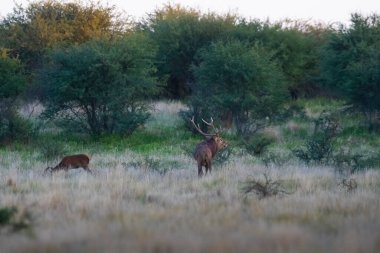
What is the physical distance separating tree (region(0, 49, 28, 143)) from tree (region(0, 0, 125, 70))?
7.96 meters

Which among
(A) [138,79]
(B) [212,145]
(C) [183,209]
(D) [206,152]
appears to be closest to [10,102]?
(A) [138,79]

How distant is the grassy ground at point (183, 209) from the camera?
726 cm

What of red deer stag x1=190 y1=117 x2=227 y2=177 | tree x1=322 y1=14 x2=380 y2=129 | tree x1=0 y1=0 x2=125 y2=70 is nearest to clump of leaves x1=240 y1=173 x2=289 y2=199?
red deer stag x1=190 y1=117 x2=227 y2=177

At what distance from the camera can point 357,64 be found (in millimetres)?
28828

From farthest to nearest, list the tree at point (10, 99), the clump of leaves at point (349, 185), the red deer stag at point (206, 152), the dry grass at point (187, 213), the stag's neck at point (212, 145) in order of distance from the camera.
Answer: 1. the tree at point (10, 99)
2. the stag's neck at point (212, 145)
3. the red deer stag at point (206, 152)
4. the clump of leaves at point (349, 185)
5. the dry grass at point (187, 213)

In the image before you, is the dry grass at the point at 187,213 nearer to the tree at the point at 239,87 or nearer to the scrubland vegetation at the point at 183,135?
the scrubland vegetation at the point at 183,135

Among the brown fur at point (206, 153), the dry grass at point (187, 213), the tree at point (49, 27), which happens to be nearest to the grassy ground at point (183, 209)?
the dry grass at point (187, 213)

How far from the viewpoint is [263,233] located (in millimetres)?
7742

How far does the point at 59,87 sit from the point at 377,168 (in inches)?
508

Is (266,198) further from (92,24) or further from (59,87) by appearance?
(92,24)

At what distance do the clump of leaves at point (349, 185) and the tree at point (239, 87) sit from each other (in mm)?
13300

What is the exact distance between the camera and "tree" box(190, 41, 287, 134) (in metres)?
26.9

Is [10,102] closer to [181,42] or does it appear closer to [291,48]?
[181,42]

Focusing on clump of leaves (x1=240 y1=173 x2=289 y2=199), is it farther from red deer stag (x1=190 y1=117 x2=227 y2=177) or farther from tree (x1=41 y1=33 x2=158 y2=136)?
tree (x1=41 y1=33 x2=158 y2=136)
